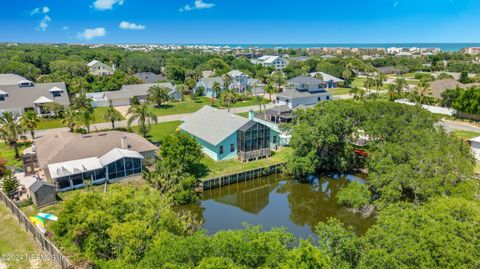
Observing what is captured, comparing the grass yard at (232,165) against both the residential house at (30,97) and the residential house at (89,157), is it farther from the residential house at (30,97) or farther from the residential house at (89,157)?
the residential house at (30,97)

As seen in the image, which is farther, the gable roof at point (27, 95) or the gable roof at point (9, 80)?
the gable roof at point (9, 80)

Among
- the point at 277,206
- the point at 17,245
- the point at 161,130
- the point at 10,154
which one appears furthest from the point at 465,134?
the point at 10,154

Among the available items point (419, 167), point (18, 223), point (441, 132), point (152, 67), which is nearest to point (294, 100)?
point (441, 132)

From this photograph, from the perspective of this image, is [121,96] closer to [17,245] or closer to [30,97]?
[30,97]

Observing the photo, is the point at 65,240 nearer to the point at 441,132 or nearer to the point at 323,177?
the point at 323,177

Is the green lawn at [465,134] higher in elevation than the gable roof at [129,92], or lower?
lower

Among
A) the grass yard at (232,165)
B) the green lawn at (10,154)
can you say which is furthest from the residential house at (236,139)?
the green lawn at (10,154)
